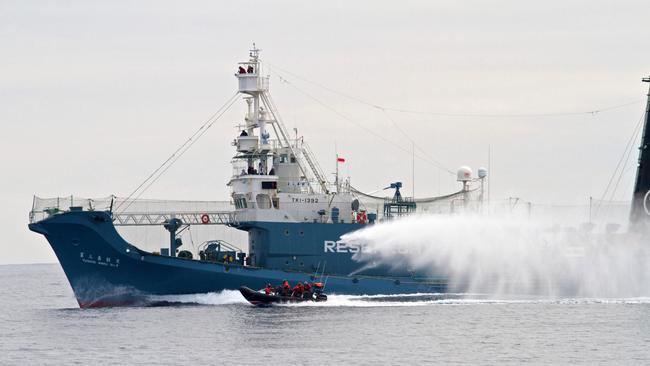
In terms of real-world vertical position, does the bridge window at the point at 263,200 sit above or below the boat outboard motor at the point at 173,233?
above

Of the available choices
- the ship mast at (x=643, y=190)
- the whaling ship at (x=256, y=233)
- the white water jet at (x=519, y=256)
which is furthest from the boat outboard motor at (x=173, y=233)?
the ship mast at (x=643, y=190)

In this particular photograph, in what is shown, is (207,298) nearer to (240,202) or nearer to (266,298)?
(266,298)

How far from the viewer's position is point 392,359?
59.0 meters

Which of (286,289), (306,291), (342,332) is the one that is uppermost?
(286,289)

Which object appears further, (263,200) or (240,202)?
(240,202)

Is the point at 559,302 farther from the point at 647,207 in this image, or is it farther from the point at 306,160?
the point at 306,160

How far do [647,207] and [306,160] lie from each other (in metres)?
22.7

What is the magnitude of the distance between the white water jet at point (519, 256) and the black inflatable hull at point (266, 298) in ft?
23.0

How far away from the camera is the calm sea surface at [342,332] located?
59906mm

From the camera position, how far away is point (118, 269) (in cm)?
7981

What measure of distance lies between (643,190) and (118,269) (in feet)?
113

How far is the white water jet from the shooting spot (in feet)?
276

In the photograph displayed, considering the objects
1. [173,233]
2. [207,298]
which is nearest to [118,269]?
[173,233]

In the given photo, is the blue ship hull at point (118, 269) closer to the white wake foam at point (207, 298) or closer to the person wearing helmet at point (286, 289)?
the white wake foam at point (207, 298)
